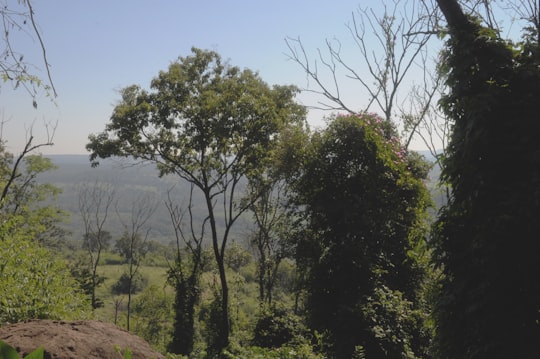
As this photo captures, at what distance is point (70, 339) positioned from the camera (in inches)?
178

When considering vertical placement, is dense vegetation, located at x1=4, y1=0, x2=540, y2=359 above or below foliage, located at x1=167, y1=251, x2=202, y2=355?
above

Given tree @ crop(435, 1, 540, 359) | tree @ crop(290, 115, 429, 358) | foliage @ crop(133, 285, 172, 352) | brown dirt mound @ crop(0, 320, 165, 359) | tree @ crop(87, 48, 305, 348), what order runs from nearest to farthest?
1. tree @ crop(435, 1, 540, 359)
2. brown dirt mound @ crop(0, 320, 165, 359)
3. tree @ crop(290, 115, 429, 358)
4. tree @ crop(87, 48, 305, 348)
5. foliage @ crop(133, 285, 172, 352)

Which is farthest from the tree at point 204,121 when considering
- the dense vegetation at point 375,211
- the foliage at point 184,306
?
the foliage at point 184,306

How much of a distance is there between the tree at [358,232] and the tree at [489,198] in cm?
269

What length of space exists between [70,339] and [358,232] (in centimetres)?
538

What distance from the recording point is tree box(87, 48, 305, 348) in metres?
16.2

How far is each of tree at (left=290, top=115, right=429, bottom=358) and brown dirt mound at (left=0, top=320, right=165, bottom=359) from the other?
385cm

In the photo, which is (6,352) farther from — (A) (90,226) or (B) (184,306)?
(A) (90,226)

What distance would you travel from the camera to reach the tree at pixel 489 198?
3.96 metres

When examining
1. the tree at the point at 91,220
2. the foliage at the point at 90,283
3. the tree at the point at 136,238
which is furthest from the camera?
the tree at the point at 136,238

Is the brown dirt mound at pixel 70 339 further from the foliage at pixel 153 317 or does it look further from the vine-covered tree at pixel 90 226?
the foliage at pixel 153 317

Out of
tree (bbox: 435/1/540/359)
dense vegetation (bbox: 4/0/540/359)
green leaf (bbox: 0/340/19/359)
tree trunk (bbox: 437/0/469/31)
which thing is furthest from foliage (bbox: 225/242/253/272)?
green leaf (bbox: 0/340/19/359)

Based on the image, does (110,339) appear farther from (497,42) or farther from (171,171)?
(171,171)

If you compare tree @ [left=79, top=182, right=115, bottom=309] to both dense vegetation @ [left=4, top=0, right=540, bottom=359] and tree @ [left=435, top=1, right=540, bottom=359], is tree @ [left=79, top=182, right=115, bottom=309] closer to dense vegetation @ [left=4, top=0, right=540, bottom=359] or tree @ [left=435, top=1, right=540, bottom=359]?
dense vegetation @ [left=4, top=0, right=540, bottom=359]
